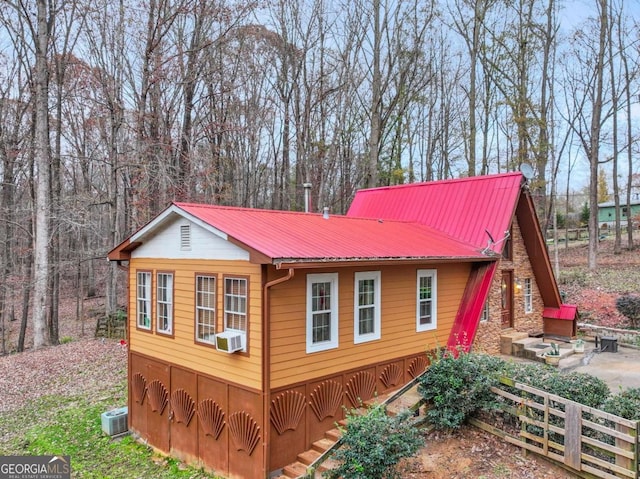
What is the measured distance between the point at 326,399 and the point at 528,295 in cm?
841

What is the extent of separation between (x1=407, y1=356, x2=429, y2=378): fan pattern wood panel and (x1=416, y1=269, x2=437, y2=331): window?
0.64 m

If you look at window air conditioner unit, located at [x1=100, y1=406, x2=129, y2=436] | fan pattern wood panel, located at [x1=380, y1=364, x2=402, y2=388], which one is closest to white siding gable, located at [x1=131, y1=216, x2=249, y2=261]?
window air conditioner unit, located at [x1=100, y1=406, x2=129, y2=436]

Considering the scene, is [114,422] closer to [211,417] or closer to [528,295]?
[211,417]

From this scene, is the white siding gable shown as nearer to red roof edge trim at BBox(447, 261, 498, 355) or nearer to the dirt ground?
the dirt ground

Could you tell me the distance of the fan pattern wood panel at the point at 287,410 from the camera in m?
6.86

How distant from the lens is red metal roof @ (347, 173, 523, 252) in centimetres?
1188

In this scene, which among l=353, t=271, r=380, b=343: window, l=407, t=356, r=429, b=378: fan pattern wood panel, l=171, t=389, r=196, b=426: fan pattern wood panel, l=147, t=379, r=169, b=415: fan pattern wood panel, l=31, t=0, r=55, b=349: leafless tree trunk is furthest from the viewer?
l=31, t=0, r=55, b=349: leafless tree trunk

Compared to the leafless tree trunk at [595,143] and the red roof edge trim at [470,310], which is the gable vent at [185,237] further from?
the leafless tree trunk at [595,143]

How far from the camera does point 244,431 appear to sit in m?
7.06

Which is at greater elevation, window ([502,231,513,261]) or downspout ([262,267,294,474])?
window ([502,231,513,261])

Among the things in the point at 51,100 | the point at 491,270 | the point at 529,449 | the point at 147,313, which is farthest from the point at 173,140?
the point at 529,449

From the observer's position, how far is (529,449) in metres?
7.01

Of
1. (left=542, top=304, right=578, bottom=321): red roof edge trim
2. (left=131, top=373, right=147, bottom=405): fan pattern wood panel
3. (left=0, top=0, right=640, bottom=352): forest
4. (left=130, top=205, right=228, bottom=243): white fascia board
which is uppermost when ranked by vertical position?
(left=0, top=0, right=640, bottom=352): forest

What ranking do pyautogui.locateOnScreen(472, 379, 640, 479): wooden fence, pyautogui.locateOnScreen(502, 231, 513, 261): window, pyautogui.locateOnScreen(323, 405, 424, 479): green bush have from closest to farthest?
pyautogui.locateOnScreen(472, 379, 640, 479): wooden fence → pyautogui.locateOnScreen(323, 405, 424, 479): green bush → pyautogui.locateOnScreen(502, 231, 513, 261): window
